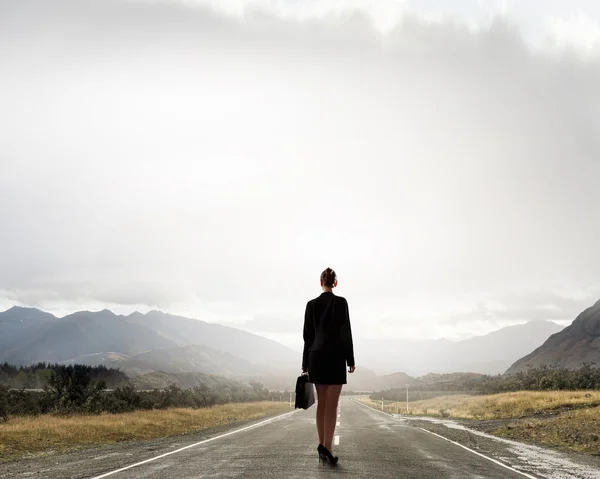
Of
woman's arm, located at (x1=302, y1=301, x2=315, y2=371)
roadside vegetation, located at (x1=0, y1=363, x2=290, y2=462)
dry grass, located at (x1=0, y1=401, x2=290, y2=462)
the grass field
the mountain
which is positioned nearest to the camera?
woman's arm, located at (x1=302, y1=301, x2=315, y2=371)

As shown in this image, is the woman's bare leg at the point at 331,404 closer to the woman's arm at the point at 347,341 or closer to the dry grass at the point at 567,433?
the woman's arm at the point at 347,341

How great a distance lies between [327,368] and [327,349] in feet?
0.86

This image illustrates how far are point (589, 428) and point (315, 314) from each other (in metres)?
15.8

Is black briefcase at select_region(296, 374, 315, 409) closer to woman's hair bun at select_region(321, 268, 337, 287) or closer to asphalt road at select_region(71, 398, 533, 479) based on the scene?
asphalt road at select_region(71, 398, 533, 479)

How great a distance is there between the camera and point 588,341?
156500mm

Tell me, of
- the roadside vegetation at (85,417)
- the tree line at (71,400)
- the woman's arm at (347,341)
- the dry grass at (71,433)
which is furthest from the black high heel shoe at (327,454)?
the tree line at (71,400)

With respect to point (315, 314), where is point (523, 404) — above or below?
below

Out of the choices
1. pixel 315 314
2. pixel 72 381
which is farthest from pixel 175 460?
pixel 72 381

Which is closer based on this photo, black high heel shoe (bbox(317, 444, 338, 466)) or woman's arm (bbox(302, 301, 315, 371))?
woman's arm (bbox(302, 301, 315, 371))

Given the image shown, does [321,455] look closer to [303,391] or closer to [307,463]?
[307,463]

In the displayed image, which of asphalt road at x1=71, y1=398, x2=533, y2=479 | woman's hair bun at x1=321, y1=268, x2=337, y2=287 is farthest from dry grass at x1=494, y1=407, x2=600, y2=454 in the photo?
woman's hair bun at x1=321, y1=268, x2=337, y2=287

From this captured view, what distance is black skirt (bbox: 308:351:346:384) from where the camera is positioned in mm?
7219

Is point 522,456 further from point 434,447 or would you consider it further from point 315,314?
point 315,314

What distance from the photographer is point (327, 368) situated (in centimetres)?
726
